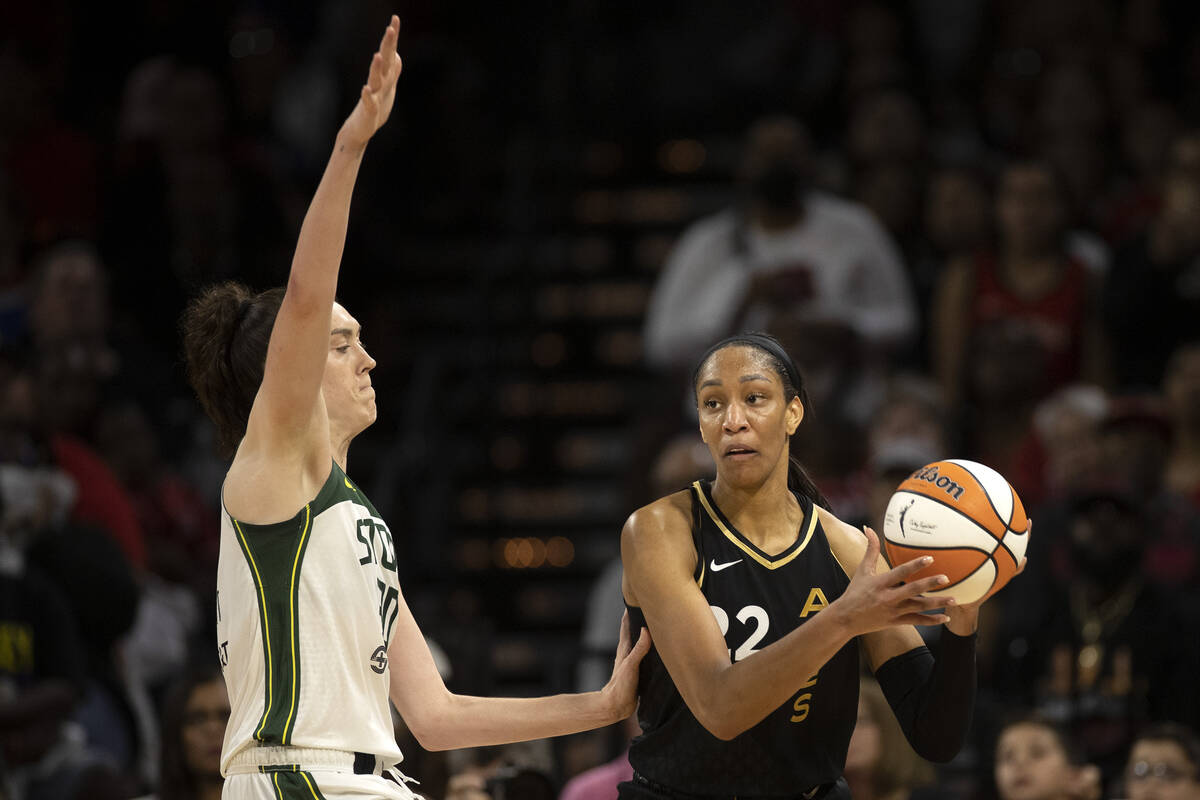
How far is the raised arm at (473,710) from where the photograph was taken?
4316mm

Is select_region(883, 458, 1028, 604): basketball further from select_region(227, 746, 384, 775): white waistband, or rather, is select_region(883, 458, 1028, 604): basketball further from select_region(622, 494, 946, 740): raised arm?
select_region(227, 746, 384, 775): white waistband

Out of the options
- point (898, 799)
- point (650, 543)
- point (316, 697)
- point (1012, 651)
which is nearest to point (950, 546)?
point (650, 543)

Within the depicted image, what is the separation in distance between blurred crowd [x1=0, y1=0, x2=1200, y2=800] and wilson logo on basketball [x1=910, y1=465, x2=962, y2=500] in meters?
2.21

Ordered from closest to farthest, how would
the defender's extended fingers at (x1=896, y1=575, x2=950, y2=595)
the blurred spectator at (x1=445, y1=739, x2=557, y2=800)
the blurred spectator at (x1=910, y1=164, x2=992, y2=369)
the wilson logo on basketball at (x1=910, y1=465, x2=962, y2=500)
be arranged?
the defender's extended fingers at (x1=896, y1=575, x2=950, y2=595), the wilson logo on basketball at (x1=910, y1=465, x2=962, y2=500), the blurred spectator at (x1=445, y1=739, x2=557, y2=800), the blurred spectator at (x1=910, y1=164, x2=992, y2=369)

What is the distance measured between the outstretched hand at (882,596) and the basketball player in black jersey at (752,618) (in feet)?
1.19

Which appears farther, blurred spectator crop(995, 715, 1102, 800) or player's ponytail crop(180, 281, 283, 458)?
blurred spectator crop(995, 715, 1102, 800)

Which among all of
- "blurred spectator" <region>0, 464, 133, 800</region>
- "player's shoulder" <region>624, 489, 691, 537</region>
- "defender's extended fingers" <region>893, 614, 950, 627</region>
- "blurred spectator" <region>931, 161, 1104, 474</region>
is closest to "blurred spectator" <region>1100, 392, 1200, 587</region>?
"blurred spectator" <region>931, 161, 1104, 474</region>

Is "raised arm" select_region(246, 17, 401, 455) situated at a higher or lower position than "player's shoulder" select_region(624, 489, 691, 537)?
higher

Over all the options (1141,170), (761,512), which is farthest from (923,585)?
(1141,170)

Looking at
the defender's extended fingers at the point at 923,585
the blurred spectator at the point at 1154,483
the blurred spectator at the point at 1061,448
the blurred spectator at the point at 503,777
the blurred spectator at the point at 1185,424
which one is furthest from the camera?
the blurred spectator at the point at 1185,424

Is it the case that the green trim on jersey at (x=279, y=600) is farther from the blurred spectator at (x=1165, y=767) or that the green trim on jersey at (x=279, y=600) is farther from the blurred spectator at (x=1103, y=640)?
the blurred spectator at (x=1103, y=640)

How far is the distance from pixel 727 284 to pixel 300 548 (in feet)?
18.1

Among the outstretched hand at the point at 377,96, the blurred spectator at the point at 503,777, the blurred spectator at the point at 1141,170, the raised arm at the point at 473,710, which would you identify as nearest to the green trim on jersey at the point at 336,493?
the raised arm at the point at 473,710

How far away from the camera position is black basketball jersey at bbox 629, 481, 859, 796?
404cm
